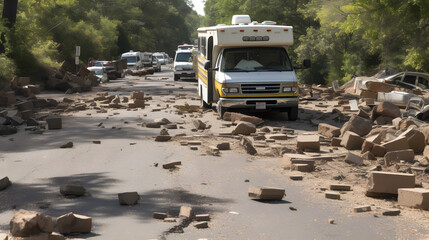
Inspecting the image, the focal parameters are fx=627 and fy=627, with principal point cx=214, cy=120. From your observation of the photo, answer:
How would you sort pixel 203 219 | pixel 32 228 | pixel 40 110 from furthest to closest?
pixel 40 110
pixel 203 219
pixel 32 228

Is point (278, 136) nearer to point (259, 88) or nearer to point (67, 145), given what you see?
point (259, 88)

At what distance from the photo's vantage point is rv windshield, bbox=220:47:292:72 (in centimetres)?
1869

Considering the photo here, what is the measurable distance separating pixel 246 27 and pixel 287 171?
350 inches

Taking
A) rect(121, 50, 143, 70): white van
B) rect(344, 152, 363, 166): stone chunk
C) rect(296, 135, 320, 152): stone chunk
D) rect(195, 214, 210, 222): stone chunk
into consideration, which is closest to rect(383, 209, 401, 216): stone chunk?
rect(195, 214, 210, 222): stone chunk

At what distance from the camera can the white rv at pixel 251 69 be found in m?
17.9

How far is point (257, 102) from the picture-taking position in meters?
17.9

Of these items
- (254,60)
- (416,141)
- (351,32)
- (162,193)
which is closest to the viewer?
(162,193)

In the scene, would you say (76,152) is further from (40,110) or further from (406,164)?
(40,110)

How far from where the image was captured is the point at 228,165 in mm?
11133

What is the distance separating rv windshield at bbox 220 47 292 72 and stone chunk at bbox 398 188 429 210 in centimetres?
1068

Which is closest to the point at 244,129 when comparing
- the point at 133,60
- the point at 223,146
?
the point at 223,146

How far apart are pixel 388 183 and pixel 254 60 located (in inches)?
420

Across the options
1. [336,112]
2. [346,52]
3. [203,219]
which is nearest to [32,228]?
[203,219]

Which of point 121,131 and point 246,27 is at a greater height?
point 246,27
